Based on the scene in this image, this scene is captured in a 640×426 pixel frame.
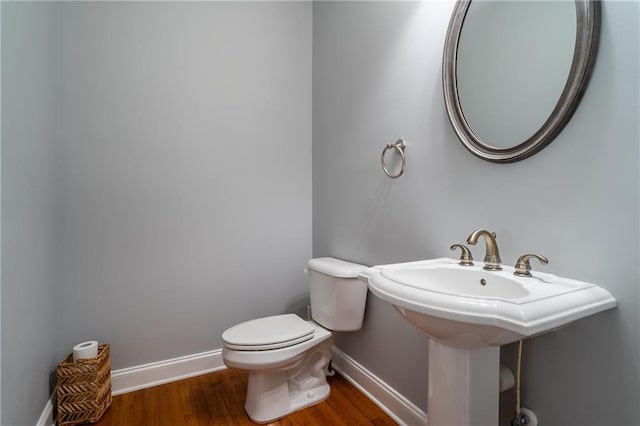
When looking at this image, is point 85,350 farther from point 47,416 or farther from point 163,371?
point 163,371

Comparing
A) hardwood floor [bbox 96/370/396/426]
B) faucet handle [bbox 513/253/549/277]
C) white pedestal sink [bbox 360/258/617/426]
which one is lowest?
hardwood floor [bbox 96/370/396/426]

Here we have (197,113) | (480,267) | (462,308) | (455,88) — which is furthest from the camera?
(197,113)

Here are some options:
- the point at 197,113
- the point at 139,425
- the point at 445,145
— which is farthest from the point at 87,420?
the point at 445,145

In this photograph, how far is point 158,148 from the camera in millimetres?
1838

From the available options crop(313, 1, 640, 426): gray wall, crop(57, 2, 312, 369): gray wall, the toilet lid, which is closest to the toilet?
the toilet lid

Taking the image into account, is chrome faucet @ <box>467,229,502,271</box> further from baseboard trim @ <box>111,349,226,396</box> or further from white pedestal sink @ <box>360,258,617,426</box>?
baseboard trim @ <box>111,349,226,396</box>

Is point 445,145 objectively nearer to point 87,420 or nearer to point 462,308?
point 462,308

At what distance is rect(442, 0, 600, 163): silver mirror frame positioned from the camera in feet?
2.88

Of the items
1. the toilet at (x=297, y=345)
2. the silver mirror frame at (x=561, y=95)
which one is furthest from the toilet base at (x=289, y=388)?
the silver mirror frame at (x=561, y=95)

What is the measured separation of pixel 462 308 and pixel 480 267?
402mm

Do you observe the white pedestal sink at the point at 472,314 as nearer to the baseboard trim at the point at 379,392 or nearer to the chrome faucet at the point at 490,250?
the chrome faucet at the point at 490,250

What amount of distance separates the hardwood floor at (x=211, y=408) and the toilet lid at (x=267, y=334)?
1.26 ft

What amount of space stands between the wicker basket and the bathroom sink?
144 centimetres

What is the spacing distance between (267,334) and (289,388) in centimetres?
39
